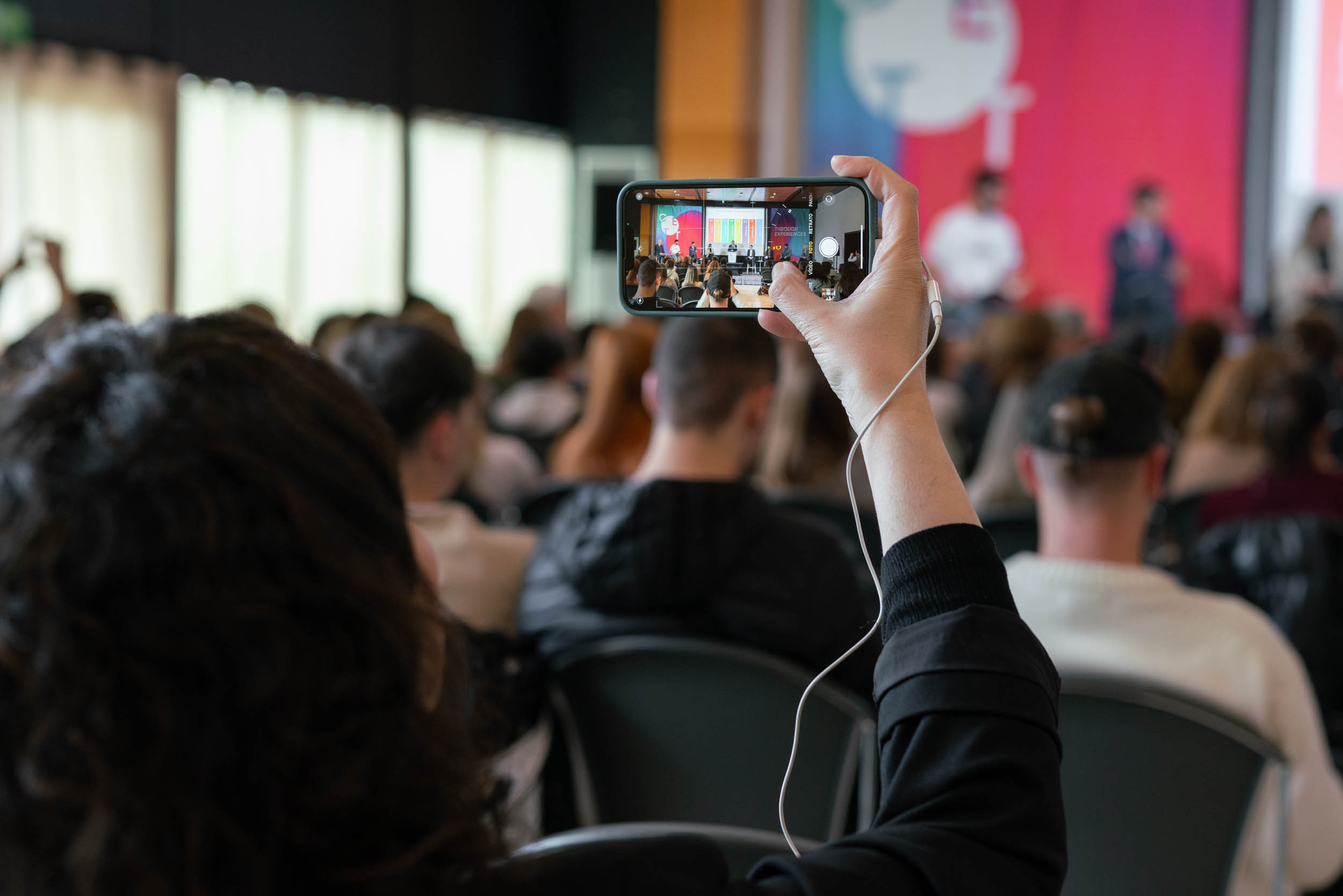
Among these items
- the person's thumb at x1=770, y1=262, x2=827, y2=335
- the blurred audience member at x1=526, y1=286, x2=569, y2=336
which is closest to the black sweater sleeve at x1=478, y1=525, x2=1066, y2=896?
the person's thumb at x1=770, y1=262, x2=827, y2=335

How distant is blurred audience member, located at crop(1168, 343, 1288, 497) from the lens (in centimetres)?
314

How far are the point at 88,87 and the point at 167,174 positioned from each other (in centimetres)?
60

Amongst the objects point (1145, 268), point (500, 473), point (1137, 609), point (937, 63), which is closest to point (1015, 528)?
point (1137, 609)

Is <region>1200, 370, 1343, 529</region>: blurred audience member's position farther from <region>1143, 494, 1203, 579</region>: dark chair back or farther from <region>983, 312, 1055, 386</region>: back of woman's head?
<region>983, 312, 1055, 386</region>: back of woman's head

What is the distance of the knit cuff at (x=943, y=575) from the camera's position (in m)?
0.71

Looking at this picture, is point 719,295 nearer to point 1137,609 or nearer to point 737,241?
point 737,241

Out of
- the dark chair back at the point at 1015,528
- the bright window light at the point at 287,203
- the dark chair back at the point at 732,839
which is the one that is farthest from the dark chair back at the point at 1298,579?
the bright window light at the point at 287,203

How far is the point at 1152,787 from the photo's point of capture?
1424 millimetres

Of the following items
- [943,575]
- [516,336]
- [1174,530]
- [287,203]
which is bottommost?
[1174,530]

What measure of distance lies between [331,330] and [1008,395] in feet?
8.16

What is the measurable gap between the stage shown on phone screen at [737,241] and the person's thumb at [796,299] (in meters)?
0.04

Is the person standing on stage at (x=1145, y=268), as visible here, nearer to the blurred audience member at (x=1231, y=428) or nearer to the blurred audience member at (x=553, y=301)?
the blurred audience member at (x=553, y=301)

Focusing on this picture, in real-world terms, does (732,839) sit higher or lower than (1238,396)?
lower

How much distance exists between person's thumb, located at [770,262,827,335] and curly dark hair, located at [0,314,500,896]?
1.05ft
